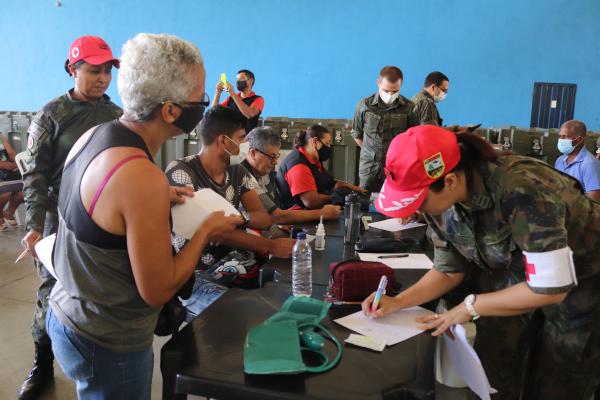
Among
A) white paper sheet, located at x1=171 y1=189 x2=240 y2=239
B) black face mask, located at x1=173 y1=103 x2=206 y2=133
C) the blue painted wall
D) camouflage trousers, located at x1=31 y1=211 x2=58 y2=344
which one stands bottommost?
camouflage trousers, located at x1=31 y1=211 x2=58 y2=344

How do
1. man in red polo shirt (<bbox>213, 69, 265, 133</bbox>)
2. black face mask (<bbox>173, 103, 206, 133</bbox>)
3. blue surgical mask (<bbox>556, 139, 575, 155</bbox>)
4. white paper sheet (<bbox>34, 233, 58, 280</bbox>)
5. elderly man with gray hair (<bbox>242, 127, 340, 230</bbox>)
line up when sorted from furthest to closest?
man in red polo shirt (<bbox>213, 69, 265, 133</bbox>) < blue surgical mask (<bbox>556, 139, 575, 155</bbox>) < elderly man with gray hair (<bbox>242, 127, 340, 230</bbox>) < white paper sheet (<bbox>34, 233, 58, 280</bbox>) < black face mask (<bbox>173, 103, 206, 133</bbox>)

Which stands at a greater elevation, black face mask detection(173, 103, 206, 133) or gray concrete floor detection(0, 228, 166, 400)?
black face mask detection(173, 103, 206, 133)

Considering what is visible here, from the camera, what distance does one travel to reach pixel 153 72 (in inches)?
39.0

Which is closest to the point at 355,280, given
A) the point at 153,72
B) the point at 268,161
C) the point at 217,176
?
the point at 153,72

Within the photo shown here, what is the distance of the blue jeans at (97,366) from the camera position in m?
1.08

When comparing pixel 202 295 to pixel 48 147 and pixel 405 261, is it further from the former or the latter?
pixel 48 147

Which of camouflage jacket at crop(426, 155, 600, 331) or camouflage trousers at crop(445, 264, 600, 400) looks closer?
camouflage jacket at crop(426, 155, 600, 331)

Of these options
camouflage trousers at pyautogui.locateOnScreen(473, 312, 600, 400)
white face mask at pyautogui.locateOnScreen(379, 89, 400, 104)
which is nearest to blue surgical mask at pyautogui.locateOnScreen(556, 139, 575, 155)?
white face mask at pyautogui.locateOnScreen(379, 89, 400, 104)

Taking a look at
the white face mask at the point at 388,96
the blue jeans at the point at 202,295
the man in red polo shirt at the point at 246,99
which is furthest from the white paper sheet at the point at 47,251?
the man in red polo shirt at the point at 246,99

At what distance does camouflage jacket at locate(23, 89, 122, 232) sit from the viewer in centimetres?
203

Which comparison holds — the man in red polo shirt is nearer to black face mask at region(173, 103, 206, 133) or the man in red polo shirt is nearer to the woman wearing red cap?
the woman wearing red cap

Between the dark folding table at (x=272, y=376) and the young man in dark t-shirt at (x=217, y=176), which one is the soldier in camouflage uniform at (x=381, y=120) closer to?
the young man in dark t-shirt at (x=217, y=176)

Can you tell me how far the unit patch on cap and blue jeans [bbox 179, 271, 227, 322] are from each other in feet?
3.44

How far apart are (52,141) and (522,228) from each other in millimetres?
1911
